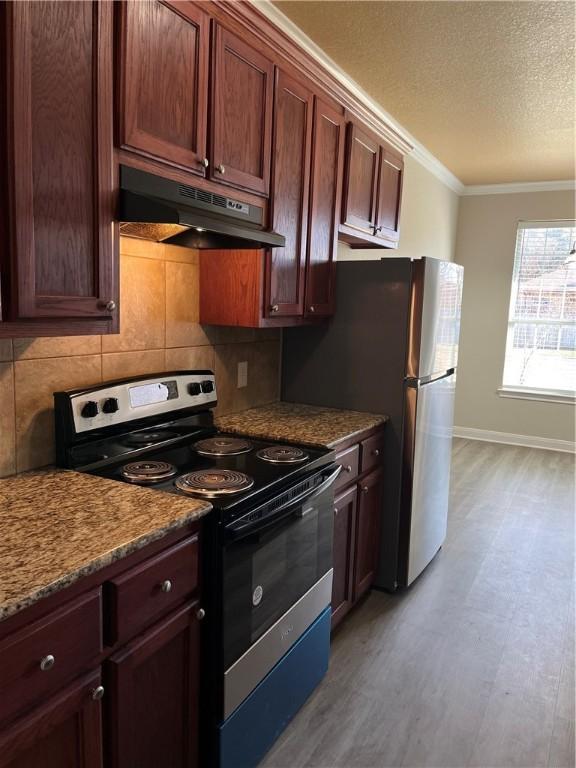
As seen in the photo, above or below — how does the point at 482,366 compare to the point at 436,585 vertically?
above

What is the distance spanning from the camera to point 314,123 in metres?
2.46

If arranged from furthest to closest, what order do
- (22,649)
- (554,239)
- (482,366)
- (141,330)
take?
(482,366) < (554,239) < (141,330) < (22,649)

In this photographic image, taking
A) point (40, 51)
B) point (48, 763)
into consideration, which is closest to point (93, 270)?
point (40, 51)

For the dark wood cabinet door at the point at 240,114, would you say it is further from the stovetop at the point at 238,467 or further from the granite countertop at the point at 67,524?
the granite countertop at the point at 67,524

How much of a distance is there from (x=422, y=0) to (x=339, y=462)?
1925 millimetres

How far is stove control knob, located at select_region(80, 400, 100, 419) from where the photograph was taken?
1767 millimetres

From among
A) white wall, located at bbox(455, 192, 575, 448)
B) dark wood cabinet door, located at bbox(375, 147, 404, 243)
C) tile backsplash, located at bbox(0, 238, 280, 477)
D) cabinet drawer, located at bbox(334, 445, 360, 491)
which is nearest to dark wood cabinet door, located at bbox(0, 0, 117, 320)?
tile backsplash, located at bbox(0, 238, 280, 477)

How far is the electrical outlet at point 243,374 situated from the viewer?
2.72 meters

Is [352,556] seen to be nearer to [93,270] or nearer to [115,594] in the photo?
[115,594]

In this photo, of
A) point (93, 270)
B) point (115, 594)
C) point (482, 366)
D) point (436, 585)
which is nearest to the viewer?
point (115, 594)

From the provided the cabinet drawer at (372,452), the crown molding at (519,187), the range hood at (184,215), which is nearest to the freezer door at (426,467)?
the cabinet drawer at (372,452)

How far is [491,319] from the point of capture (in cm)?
598

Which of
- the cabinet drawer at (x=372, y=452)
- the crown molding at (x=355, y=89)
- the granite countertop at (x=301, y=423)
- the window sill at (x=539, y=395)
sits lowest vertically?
the window sill at (x=539, y=395)

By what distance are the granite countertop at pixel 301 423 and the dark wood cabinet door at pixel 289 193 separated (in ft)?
1.59
